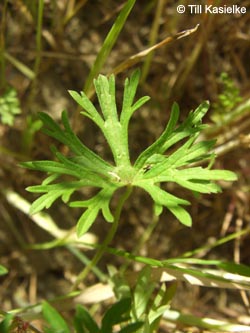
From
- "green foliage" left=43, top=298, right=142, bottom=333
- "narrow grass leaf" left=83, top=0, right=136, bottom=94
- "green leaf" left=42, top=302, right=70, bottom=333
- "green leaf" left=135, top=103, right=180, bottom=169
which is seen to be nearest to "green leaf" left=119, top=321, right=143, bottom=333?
"green foliage" left=43, top=298, right=142, bottom=333

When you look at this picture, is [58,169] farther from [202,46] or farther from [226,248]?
[226,248]

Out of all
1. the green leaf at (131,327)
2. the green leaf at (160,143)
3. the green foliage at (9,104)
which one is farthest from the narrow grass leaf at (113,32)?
the green leaf at (131,327)

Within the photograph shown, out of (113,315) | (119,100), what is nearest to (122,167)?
(113,315)

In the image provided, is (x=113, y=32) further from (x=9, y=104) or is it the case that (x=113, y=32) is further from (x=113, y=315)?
(x=113, y=315)

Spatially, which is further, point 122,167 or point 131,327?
point 122,167

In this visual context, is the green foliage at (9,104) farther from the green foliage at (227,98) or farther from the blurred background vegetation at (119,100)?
the green foliage at (227,98)
